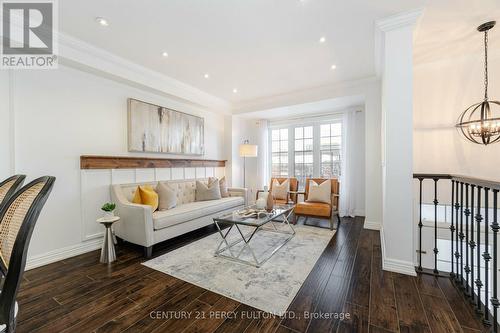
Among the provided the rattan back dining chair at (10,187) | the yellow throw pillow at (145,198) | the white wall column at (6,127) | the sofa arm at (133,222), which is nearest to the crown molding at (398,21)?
the rattan back dining chair at (10,187)

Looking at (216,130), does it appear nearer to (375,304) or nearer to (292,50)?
(292,50)

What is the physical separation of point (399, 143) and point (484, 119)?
1.41 meters

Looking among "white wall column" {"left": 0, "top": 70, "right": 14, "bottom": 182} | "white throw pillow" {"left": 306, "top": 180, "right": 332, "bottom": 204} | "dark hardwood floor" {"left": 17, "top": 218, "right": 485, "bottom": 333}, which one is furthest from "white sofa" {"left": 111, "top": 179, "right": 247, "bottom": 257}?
"white throw pillow" {"left": 306, "top": 180, "right": 332, "bottom": 204}

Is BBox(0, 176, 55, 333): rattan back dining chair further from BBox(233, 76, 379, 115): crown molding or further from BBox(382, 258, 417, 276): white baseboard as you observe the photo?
BBox(233, 76, 379, 115): crown molding

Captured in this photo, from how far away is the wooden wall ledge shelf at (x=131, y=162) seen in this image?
3.02m

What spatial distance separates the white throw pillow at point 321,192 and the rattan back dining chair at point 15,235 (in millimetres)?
3990

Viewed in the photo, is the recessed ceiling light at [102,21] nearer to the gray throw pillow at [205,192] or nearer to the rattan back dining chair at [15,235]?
the rattan back dining chair at [15,235]

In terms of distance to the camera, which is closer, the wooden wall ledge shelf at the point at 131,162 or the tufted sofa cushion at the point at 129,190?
the wooden wall ledge shelf at the point at 131,162

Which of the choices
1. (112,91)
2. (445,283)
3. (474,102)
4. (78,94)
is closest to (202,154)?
(112,91)

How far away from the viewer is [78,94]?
117 inches

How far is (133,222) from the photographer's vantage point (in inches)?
113

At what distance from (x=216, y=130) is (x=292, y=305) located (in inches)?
174

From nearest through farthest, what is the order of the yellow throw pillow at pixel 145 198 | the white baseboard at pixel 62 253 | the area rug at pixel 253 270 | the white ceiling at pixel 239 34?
the area rug at pixel 253 270
the white ceiling at pixel 239 34
the white baseboard at pixel 62 253
the yellow throw pillow at pixel 145 198

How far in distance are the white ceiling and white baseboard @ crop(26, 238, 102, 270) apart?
8.84ft
